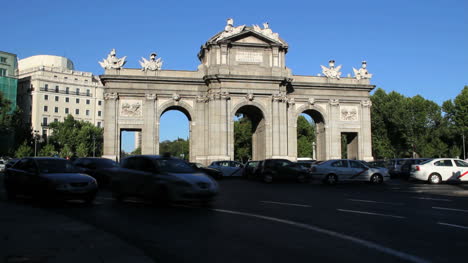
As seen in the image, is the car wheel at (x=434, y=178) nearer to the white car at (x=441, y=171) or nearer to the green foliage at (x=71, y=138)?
the white car at (x=441, y=171)

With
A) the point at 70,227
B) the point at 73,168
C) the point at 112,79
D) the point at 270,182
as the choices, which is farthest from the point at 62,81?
the point at 70,227

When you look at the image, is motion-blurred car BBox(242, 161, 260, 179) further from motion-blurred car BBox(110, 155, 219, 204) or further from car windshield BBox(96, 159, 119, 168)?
motion-blurred car BBox(110, 155, 219, 204)

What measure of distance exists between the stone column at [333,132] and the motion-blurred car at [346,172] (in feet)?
62.3

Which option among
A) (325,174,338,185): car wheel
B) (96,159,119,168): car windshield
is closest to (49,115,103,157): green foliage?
(96,159,119,168): car windshield

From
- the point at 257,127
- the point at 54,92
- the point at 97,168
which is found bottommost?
the point at 97,168

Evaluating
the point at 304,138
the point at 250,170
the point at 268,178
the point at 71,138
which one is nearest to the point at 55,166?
the point at 268,178

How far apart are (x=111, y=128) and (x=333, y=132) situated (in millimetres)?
22878

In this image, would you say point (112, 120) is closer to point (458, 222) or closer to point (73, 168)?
point (73, 168)

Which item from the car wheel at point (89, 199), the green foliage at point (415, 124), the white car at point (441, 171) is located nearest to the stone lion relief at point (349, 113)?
the white car at point (441, 171)

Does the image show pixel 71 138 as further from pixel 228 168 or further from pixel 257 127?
pixel 228 168

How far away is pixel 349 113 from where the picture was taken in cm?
4422

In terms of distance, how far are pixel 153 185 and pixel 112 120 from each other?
28.3 m

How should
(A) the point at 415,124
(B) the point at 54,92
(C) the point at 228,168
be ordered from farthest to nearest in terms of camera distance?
1. (B) the point at 54,92
2. (A) the point at 415,124
3. (C) the point at 228,168

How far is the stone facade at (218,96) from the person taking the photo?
130 feet
